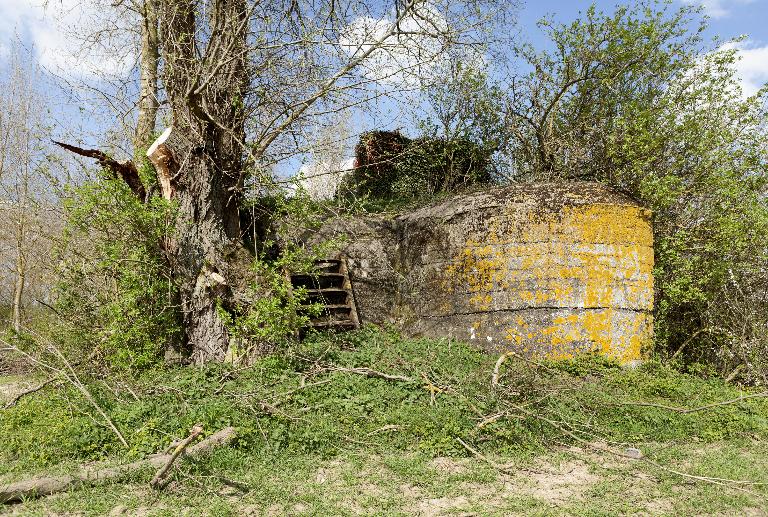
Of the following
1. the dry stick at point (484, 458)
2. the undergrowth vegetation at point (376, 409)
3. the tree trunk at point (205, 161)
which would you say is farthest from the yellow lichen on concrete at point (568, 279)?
the tree trunk at point (205, 161)

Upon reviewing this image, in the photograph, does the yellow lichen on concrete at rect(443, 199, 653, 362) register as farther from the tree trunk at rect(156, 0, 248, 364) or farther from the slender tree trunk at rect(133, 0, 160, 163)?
the slender tree trunk at rect(133, 0, 160, 163)

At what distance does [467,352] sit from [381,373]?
154cm

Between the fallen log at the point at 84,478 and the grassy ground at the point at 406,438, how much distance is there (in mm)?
92

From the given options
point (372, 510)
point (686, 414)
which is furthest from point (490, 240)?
point (372, 510)

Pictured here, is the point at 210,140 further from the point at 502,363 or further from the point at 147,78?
the point at 502,363

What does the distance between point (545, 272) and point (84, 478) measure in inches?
213

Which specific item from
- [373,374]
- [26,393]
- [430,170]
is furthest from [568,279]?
[26,393]

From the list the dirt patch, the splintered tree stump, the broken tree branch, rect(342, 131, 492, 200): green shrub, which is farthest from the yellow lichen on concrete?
the broken tree branch

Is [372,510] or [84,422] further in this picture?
[84,422]

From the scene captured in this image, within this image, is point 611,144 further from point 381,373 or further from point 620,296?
point 381,373

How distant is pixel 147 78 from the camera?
9000 millimetres

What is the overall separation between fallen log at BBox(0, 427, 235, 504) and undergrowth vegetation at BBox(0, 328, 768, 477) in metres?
0.29

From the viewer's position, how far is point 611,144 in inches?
380

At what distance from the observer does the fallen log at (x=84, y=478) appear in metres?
4.14
